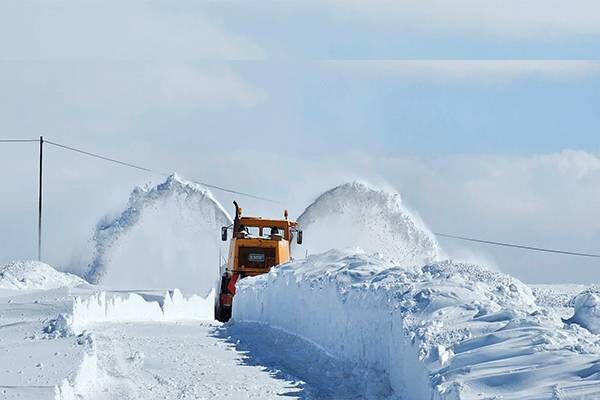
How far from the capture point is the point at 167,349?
17.0 m

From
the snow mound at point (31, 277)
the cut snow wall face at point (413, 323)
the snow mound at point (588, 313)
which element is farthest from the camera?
A: the snow mound at point (31, 277)

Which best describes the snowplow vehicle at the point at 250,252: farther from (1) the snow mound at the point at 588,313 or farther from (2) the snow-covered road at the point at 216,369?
(1) the snow mound at the point at 588,313

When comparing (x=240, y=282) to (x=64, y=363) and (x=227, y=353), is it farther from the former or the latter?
(x=64, y=363)

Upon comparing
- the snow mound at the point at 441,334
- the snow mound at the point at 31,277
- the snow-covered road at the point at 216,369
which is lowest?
the snow-covered road at the point at 216,369

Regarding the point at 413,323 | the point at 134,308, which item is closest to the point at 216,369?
the point at 413,323

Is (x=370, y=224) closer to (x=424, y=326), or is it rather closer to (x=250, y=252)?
(x=250, y=252)

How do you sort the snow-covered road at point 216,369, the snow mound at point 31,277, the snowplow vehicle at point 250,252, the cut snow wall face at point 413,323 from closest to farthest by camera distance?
the cut snow wall face at point 413,323
the snow-covered road at point 216,369
the snowplow vehicle at point 250,252
the snow mound at point 31,277

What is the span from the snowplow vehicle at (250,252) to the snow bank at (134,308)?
4.69 ft

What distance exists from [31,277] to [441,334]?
33.8 meters

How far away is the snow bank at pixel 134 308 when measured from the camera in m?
22.1

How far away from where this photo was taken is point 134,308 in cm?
2828

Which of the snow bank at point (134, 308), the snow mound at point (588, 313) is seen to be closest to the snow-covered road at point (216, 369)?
the snow bank at point (134, 308)

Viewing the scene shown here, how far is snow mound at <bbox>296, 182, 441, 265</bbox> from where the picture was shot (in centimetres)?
4500

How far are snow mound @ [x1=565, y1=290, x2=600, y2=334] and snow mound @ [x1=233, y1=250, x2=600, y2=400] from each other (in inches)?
15.6
